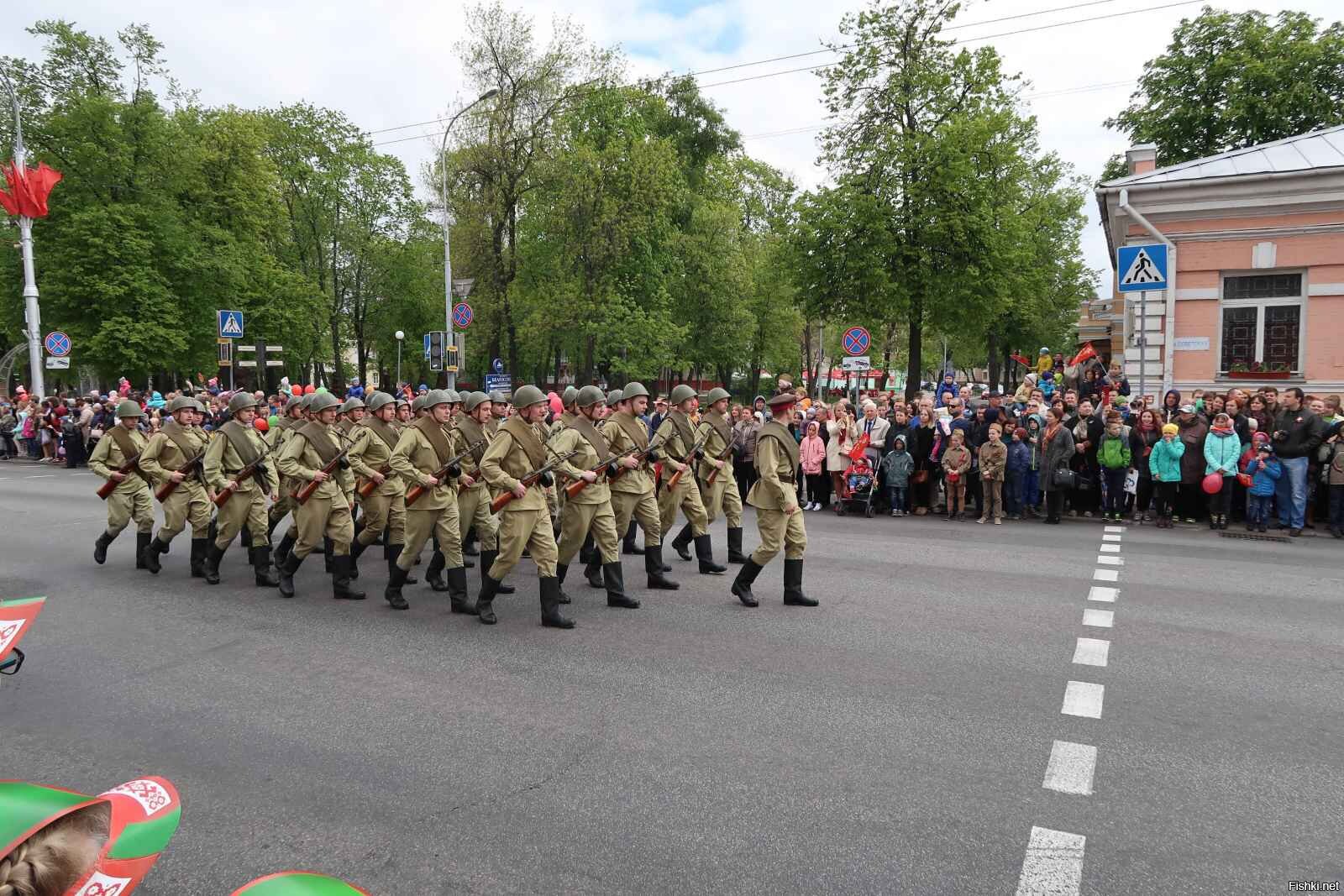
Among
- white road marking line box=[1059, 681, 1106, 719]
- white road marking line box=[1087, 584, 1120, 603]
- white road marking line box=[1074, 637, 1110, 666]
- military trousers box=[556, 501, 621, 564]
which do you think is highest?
military trousers box=[556, 501, 621, 564]

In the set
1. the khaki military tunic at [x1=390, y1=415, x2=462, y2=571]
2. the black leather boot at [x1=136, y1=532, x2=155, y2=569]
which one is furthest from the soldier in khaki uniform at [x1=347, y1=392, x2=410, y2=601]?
the black leather boot at [x1=136, y1=532, x2=155, y2=569]

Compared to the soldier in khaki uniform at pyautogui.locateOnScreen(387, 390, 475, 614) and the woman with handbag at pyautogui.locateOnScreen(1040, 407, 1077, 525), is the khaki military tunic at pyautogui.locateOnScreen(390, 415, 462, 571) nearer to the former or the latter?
the soldier in khaki uniform at pyautogui.locateOnScreen(387, 390, 475, 614)

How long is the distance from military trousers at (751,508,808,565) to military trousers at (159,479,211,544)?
5.99 metres

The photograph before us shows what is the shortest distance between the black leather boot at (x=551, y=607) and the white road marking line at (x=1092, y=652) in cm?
375

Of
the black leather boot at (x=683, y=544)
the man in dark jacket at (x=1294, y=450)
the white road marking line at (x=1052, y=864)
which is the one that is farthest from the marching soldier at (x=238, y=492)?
the man in dark jacket at (x=1294, y=450)

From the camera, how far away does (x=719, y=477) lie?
32.4 ft

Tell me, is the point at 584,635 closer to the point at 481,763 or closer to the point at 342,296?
the point at 481,763

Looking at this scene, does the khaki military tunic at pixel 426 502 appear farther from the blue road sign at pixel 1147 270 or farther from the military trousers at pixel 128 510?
the blue road sign at pixel 1147 270

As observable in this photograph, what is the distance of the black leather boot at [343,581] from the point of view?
815 centimetres

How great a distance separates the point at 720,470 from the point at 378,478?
12.1 ft

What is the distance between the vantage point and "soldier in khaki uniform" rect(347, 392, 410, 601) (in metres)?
8.59

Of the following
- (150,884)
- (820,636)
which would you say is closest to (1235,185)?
(820,636)

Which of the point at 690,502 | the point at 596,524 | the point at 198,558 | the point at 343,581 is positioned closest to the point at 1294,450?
the point at 690,502

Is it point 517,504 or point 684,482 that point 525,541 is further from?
point 684,482
